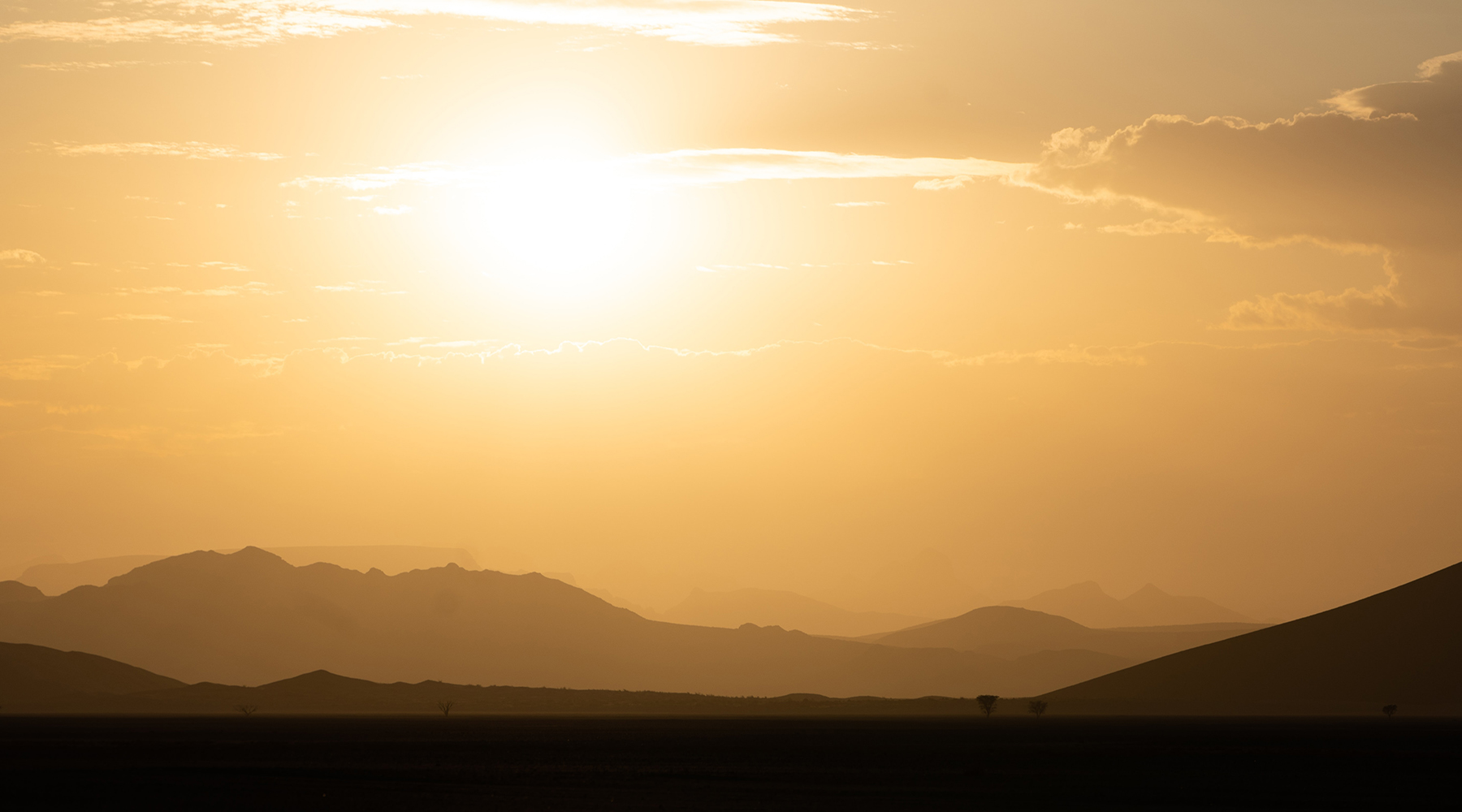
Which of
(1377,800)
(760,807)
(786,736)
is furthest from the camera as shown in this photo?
(786,736)

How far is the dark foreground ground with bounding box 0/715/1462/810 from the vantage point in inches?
2395

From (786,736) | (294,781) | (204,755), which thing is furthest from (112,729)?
(294,781)

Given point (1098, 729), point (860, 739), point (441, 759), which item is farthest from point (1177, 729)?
point (441, 759)

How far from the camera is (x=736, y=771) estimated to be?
79688 millimetres

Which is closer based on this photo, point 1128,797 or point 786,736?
point 1128,797

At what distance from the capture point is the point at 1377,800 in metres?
61.4

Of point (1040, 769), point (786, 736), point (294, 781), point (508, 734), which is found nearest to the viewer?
point (294, 781)

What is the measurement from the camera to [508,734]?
150m

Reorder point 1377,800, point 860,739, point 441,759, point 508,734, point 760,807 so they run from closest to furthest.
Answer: point 760,807, point 1377,800, point 441,759, point 860,739, point 508,734

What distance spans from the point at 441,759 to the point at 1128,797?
50.3 m

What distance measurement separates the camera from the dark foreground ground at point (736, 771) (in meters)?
60.8

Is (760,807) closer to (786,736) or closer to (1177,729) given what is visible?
(786,736)

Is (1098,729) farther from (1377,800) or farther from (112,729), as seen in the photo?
(112,729)

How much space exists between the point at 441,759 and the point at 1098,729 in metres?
92.7
